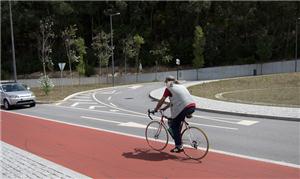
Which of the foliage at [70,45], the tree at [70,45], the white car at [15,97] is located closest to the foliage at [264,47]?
the foliage at [70,45]

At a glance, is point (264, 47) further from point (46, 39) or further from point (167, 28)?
point (46, 39)

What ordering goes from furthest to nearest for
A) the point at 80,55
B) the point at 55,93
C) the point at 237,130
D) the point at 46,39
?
the point at 46,39 → the point at 80,55 → the point at 55,93 → the point at 237,130

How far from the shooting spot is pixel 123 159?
9.39 meters

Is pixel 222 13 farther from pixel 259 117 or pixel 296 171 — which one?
pixel 296 171

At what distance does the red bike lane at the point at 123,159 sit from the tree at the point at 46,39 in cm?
6048

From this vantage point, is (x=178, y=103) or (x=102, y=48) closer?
(x=178, y=103)

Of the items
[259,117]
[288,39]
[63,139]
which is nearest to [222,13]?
[288,39]

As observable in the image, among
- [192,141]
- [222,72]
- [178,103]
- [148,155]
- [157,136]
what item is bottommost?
[222,72]

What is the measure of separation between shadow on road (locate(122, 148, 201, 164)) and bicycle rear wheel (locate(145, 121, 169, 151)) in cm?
24

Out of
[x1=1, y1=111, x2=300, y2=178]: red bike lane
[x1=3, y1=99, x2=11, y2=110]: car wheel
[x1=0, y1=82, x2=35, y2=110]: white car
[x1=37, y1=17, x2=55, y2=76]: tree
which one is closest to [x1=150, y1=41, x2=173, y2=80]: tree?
[x1=37, y1=17, x2=55, y2=76]: tree

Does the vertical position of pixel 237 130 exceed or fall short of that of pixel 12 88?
it falls short

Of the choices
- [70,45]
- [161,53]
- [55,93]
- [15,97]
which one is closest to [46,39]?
[70,45]

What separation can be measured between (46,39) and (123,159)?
6802 centimetres

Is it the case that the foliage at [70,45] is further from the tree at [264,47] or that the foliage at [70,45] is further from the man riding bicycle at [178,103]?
the man riding bicycle at [178,103]
